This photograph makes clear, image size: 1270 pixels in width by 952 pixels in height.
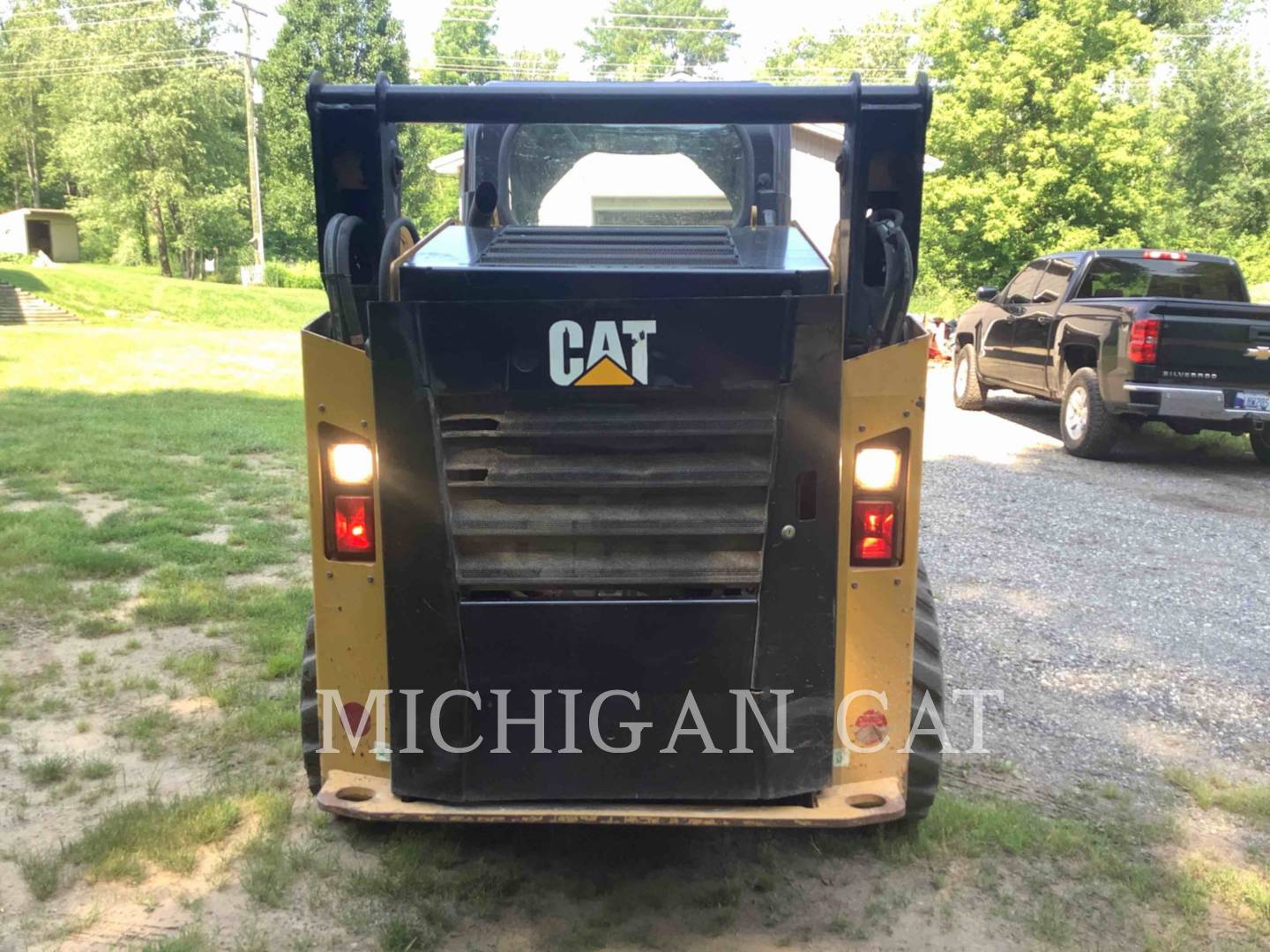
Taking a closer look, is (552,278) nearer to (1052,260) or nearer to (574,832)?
A: (574,832)

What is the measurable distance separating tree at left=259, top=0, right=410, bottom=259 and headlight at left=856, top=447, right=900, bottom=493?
157 ft

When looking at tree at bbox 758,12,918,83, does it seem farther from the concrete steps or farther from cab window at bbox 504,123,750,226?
cab window at bbox 504,123,750,226

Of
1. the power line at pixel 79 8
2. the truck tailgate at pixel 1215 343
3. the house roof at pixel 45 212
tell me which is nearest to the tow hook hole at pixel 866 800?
the truck tailgate at pixel 1215 343

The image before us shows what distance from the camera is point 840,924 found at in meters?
2.92

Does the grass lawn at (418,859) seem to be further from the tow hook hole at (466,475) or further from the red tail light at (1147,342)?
the red tail light at (1147,342)

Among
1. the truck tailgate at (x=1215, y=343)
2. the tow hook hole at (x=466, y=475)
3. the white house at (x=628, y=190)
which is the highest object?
the white house at (x=628, y=190)

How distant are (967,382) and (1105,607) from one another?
7.89 m

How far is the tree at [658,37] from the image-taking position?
66.6 meters

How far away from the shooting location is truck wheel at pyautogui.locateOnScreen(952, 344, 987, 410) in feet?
42.7

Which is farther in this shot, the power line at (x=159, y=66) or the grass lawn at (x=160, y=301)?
the power line at (x=159, y=66)

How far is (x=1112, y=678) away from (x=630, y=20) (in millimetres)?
73657

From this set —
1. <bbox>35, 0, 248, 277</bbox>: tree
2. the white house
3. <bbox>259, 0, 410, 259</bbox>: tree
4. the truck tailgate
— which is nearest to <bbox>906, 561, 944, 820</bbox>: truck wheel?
the white house

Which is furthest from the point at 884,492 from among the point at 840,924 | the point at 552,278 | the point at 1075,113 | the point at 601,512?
the point at 1075,113

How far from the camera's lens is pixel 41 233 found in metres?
55.0
